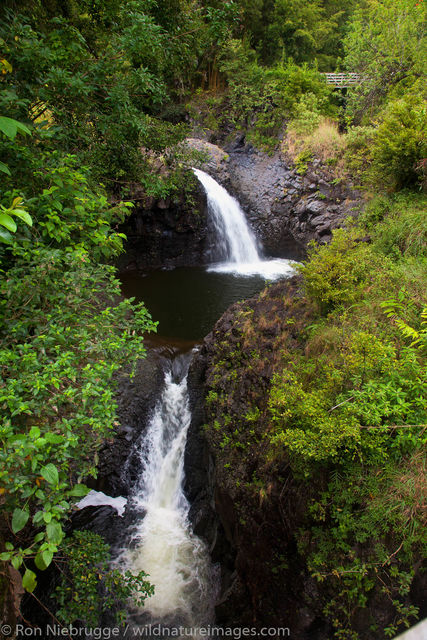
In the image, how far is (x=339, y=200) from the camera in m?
13.5

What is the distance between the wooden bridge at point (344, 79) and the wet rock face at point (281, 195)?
5373 millimetres

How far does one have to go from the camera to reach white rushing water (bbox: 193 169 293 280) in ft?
45.5

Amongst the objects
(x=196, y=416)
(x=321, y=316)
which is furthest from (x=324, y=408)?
(x=196, y=416)

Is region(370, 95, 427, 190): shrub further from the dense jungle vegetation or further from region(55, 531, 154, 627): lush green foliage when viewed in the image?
region(55, 531, 154, 627): lush green foliage

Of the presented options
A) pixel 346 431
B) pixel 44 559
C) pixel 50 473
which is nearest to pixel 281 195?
pixel 346 431

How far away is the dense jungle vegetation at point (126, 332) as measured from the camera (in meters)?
2.32

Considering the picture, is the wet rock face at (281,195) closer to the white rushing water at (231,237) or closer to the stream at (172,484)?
the white rushing water at (231,237)

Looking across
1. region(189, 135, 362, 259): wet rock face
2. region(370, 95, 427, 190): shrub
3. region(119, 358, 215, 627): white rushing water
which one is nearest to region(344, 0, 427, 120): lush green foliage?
region(189, 135, 362, 259): wet rock face

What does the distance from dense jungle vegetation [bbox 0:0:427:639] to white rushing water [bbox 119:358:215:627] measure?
1.85 feet

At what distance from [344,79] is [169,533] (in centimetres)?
2102

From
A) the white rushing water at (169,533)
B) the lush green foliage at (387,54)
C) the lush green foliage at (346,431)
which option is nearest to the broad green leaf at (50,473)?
the lush green foliage at (346,431)

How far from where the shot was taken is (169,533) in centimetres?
540

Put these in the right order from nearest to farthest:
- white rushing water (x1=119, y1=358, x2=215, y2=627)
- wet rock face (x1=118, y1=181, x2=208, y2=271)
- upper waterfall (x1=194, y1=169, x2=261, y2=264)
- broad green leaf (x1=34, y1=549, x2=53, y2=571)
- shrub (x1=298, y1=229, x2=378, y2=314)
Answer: broad green leaf (x1=34, y1=549, x2=53, y2=571) → white rushing water (x1=119, y1=358, x2=215, y2=627) → shrub (x1=298, y1=229, x2=378, y2=314) → wet rock face (x1=118, y1=181, x2=208, y2=271) → upper waterfall (x1=194, y1=169, x2=261, y2=264)

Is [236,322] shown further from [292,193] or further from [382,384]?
[292,193]
